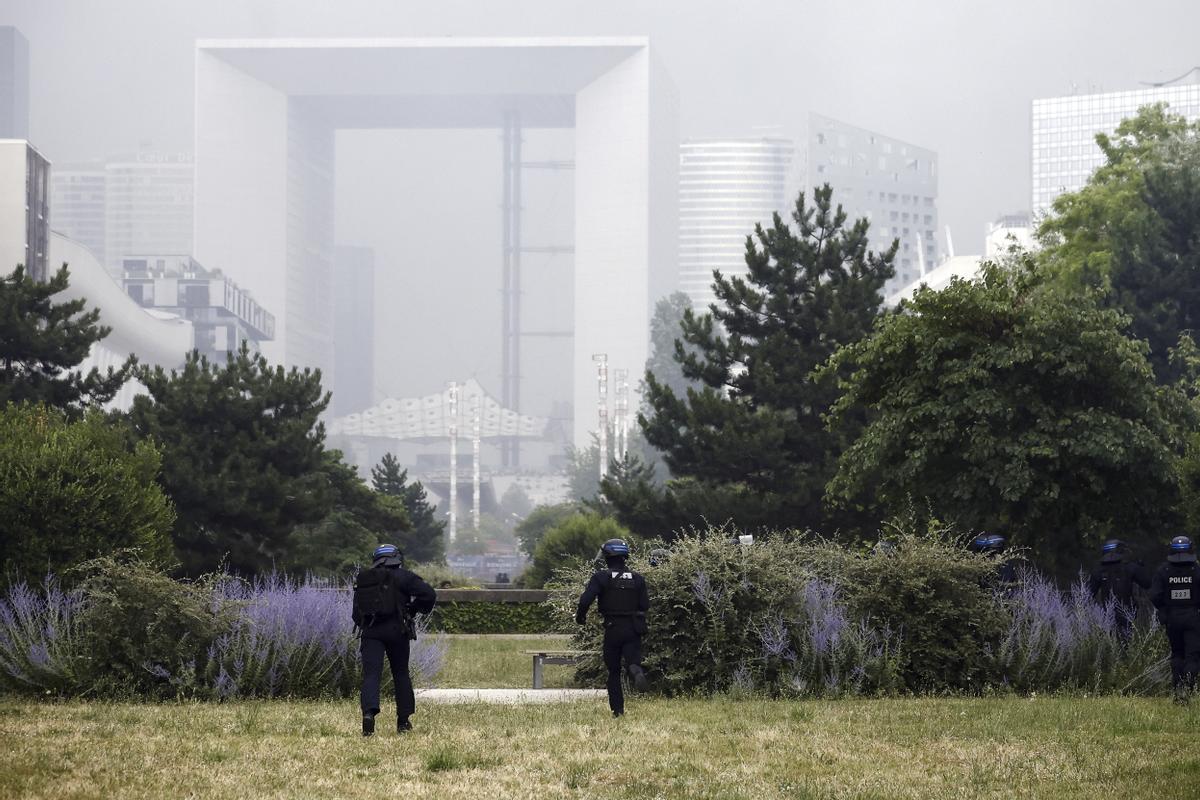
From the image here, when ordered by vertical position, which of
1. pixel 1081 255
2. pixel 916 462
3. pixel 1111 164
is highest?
pixel 1111 164

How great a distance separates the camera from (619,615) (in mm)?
14844

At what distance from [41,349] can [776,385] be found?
19.7 metres

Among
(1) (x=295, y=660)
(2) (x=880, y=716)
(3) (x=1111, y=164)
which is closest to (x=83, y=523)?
(1) (x=295, y=660)

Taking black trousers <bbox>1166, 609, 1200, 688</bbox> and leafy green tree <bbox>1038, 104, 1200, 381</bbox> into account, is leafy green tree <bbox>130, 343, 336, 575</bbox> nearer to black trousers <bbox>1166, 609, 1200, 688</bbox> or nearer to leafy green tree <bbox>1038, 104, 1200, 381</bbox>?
leafy green tree <bbox>1038, 104, 1200, 381</bbox>

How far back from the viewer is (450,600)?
118 ft

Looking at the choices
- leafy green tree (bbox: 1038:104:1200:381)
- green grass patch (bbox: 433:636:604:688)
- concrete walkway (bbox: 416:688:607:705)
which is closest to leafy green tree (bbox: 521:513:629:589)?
green grass patch (bbox: 433:636:604:688)

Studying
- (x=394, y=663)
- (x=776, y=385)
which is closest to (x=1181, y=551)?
(x=394, y=663)

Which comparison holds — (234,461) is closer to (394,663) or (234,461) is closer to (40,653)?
(40,653)

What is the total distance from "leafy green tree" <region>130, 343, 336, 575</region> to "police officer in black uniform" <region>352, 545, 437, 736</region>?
2885cm

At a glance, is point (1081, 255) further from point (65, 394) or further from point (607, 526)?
point (65, 394)

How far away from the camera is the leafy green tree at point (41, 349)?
145ft

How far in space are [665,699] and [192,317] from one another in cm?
17362

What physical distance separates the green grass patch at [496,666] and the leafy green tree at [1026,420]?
6293 millimetres

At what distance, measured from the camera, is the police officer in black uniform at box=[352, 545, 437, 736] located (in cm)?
1316
